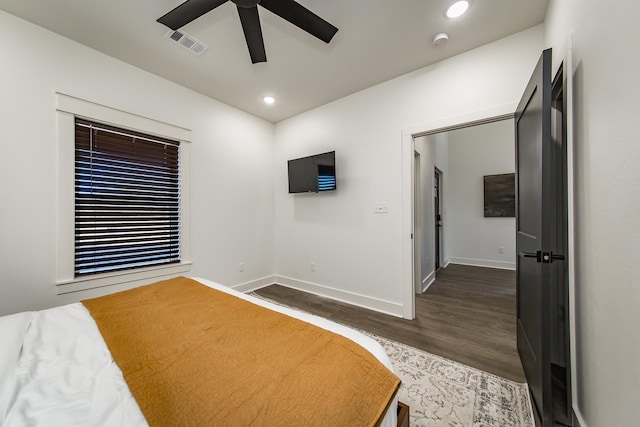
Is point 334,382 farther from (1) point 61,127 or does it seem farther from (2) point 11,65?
(2) point 11,65

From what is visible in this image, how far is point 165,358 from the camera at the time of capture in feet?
3.15

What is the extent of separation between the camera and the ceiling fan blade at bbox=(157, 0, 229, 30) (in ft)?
4.82

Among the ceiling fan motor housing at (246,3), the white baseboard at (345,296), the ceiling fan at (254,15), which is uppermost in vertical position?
the ceiling fan at (254,15)

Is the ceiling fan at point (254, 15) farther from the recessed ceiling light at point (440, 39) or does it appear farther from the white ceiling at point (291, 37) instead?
the recessed ceiling light at point (440, 39)

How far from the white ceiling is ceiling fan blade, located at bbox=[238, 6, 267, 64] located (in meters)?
0.28

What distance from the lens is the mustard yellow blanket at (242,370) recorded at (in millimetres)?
703

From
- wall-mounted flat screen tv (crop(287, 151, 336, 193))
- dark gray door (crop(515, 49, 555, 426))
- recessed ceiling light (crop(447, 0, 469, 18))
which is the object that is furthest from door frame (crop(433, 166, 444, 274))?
recessed ceiling light (crop(447, 0, 469, 18))

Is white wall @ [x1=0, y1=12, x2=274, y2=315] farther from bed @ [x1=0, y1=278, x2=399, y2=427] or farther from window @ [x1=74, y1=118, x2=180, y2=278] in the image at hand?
bed @ [x1=0, y1=278, x2=399, y2=427]

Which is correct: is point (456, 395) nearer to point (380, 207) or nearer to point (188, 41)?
point (380, 207)

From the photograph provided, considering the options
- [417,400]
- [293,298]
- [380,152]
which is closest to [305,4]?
[380,152]

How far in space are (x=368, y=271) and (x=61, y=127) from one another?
3.34 m

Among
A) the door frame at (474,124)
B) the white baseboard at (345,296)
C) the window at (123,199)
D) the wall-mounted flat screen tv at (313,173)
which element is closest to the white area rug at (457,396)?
the door frame at (474,124)

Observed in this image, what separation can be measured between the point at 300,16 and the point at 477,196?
5.14 m

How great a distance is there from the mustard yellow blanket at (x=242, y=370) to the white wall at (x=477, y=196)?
5176 millimetres
